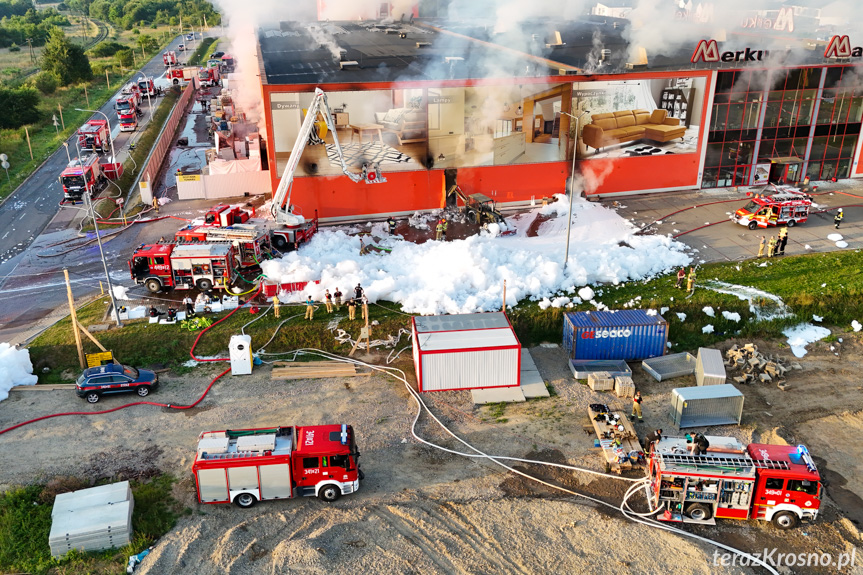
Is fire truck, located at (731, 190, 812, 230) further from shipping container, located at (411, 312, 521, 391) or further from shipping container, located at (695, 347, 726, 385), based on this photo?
shipping container, located at (411, 312, 521, 391)

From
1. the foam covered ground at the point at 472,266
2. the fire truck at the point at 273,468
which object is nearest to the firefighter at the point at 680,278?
the foam covered ground at the point at 472,266

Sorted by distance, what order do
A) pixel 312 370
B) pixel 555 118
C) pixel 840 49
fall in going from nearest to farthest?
pixel 312 370
pixel 555 118
pixel 840 49

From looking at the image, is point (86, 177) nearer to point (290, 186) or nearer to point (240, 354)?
point (290, 186)

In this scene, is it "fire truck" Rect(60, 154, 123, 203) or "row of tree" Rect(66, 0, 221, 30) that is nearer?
"fire truck" Rect(60, 154, 123, 203)

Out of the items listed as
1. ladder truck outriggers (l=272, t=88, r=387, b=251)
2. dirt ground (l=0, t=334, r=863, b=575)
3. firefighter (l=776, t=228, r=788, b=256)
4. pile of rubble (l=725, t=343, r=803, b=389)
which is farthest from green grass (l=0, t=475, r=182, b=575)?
firefighter (l=776, t=228, r=788, b=256)

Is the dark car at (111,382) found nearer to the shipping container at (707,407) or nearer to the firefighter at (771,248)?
the shipping container at (707,407)

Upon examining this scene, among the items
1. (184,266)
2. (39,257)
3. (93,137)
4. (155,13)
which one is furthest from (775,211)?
(155,13)
